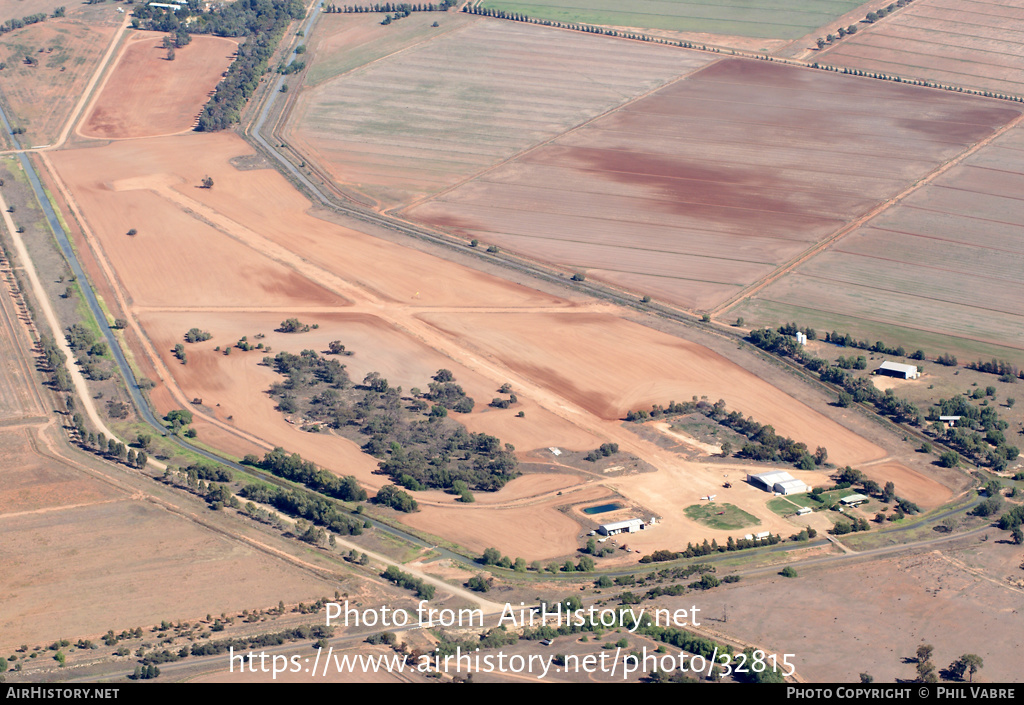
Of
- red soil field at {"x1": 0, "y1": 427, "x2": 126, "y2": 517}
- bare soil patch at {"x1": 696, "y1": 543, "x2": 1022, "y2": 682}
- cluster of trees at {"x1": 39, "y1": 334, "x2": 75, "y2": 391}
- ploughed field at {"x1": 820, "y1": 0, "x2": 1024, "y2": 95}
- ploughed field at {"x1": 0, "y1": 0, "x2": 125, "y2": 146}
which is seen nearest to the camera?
bare soil patch at {"x1": 696, "y1": 543, "x2": 1022, "y2": 682}

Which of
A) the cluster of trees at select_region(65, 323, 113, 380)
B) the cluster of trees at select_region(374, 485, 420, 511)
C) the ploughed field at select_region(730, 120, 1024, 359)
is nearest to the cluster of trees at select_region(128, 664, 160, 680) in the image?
the cluster of trees at select_region(374, 485, 420, 511)

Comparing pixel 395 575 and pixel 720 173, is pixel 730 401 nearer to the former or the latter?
pixel 395 575

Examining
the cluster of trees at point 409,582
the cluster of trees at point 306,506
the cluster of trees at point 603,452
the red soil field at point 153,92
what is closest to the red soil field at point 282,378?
the cluster of trees at point 603,452

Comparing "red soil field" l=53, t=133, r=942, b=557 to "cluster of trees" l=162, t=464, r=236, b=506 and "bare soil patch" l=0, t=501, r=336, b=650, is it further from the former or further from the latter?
"bare soil patch" l=0, t=501, r=336, b=650

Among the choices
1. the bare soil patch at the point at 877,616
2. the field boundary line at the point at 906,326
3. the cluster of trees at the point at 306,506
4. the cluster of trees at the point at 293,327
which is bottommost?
the bare soil patch at the point at 877,616

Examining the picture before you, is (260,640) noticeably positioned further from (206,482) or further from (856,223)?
(856,223)

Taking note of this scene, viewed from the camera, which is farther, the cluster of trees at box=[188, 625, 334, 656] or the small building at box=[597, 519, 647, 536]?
the small building at box=[597, 519, 647, 536]

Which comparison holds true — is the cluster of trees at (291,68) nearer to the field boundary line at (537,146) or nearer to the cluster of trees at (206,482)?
the field boundary line at (537,146)
